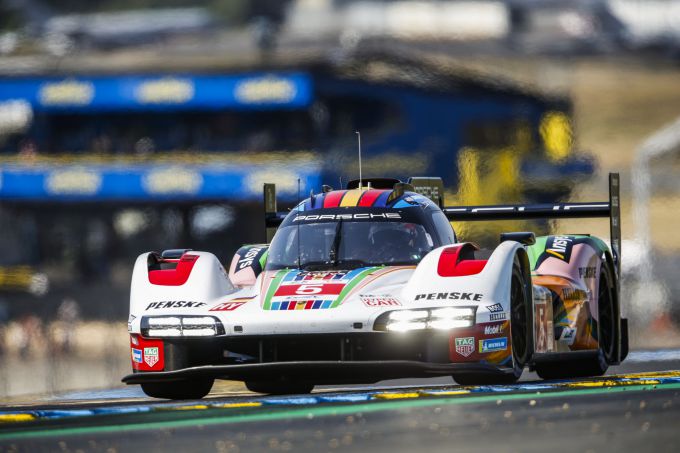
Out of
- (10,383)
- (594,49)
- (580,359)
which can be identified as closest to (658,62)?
(594,49)

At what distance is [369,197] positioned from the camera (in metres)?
11.3

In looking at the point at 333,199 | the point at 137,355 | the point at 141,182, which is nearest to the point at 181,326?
the point at 137,355

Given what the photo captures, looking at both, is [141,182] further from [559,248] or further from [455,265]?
[455,265]

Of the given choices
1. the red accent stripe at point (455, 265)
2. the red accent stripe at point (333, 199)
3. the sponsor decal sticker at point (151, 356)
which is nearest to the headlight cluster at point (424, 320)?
the red accent stripe at point (455, 265)

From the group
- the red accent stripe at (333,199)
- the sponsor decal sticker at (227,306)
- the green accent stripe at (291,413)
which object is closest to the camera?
the green accent stripe at (291,413)

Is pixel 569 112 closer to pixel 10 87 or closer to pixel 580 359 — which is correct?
pixel 10 87

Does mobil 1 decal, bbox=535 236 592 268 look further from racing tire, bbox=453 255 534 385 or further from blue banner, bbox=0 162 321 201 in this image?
blue banner, bbox=0 162 321 201

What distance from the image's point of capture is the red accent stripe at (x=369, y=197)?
36.7 ft

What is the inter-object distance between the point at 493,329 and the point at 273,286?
142cm

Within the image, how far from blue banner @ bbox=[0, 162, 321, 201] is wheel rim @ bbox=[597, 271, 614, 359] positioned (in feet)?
95.9

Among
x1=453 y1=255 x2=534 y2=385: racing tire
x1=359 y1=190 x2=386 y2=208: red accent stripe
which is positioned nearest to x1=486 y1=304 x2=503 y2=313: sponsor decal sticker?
x1=453 y1=255 x2=534 y2=385: racing tire

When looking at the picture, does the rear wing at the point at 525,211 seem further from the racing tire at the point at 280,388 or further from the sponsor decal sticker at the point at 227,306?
the sponsor decal sticker at the point at 227,306

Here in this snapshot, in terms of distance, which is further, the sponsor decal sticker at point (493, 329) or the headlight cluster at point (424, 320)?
the sponsor decal sticker at point (493, 329)

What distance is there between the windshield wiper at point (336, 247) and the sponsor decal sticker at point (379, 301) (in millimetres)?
1013
